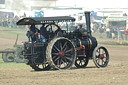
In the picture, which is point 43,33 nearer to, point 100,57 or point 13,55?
point 100,57

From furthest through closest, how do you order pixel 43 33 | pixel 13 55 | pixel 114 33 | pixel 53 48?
pixel 114 33
pixel 13 55
pixel 43 33
pixel 53 48

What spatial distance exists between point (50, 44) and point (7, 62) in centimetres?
684

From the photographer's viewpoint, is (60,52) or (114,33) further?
(114,33)

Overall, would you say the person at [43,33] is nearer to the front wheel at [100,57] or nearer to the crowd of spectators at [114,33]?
the front wheel at [100,57]

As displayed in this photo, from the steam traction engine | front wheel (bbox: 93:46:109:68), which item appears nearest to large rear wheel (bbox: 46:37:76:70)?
the steam traction engine

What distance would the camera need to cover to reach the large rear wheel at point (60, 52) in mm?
13070

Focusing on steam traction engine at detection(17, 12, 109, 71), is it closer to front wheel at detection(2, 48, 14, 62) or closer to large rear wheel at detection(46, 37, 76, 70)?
large rear wheel at detection(46, 37, 76, 70)

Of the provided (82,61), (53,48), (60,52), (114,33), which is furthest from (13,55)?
(114,33)

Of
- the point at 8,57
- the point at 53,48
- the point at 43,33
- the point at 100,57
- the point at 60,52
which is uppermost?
the point at 43,33

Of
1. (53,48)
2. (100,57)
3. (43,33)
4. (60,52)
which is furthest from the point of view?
(100,57)

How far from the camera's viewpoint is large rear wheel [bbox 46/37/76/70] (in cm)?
1307

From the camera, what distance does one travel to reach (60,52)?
13.5m

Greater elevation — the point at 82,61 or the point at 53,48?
the point at 53,48

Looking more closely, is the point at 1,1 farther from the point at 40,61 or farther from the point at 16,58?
the point at 40,61
